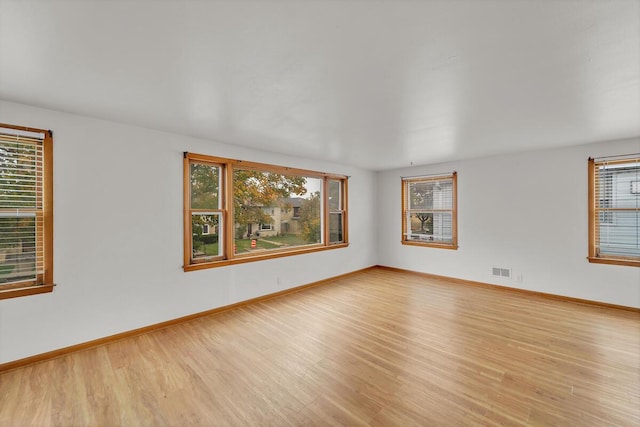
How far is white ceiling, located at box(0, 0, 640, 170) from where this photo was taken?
53.5 inches

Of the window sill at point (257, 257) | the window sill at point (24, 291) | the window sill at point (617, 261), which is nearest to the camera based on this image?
the window sill at point (24, 291)

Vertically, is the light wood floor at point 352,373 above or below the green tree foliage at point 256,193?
below

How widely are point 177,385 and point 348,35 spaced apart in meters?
2.89

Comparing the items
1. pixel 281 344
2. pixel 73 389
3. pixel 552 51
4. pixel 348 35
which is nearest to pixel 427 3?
pixel 348 35

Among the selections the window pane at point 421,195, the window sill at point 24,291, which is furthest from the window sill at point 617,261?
the window sill at point 24,291

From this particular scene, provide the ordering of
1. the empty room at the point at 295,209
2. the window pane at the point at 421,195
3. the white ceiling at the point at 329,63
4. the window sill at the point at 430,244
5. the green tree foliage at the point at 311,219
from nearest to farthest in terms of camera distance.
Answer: the white ceiling at the point at 329,63, the empty room at the point at 295,209, the green tree foliage at the point at 311,219, the window sill at the point at 430,244, the window pane at the point at 421,195

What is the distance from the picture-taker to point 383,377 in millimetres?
2340

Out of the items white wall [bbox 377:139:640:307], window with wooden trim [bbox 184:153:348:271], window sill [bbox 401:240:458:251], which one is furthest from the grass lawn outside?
white wall [bbox 377:139:640:307]

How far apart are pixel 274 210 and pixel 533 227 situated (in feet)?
14.5

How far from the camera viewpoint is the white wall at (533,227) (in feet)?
13.3

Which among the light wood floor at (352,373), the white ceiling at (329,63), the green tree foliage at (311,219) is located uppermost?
the white ceiling at (329,63)

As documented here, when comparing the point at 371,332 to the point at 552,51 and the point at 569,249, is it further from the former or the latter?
the point at 569,249

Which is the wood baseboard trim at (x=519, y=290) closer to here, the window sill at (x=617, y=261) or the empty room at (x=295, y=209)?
the empty room at (x=295, y=209)

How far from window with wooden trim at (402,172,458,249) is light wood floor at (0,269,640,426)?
2111mm
